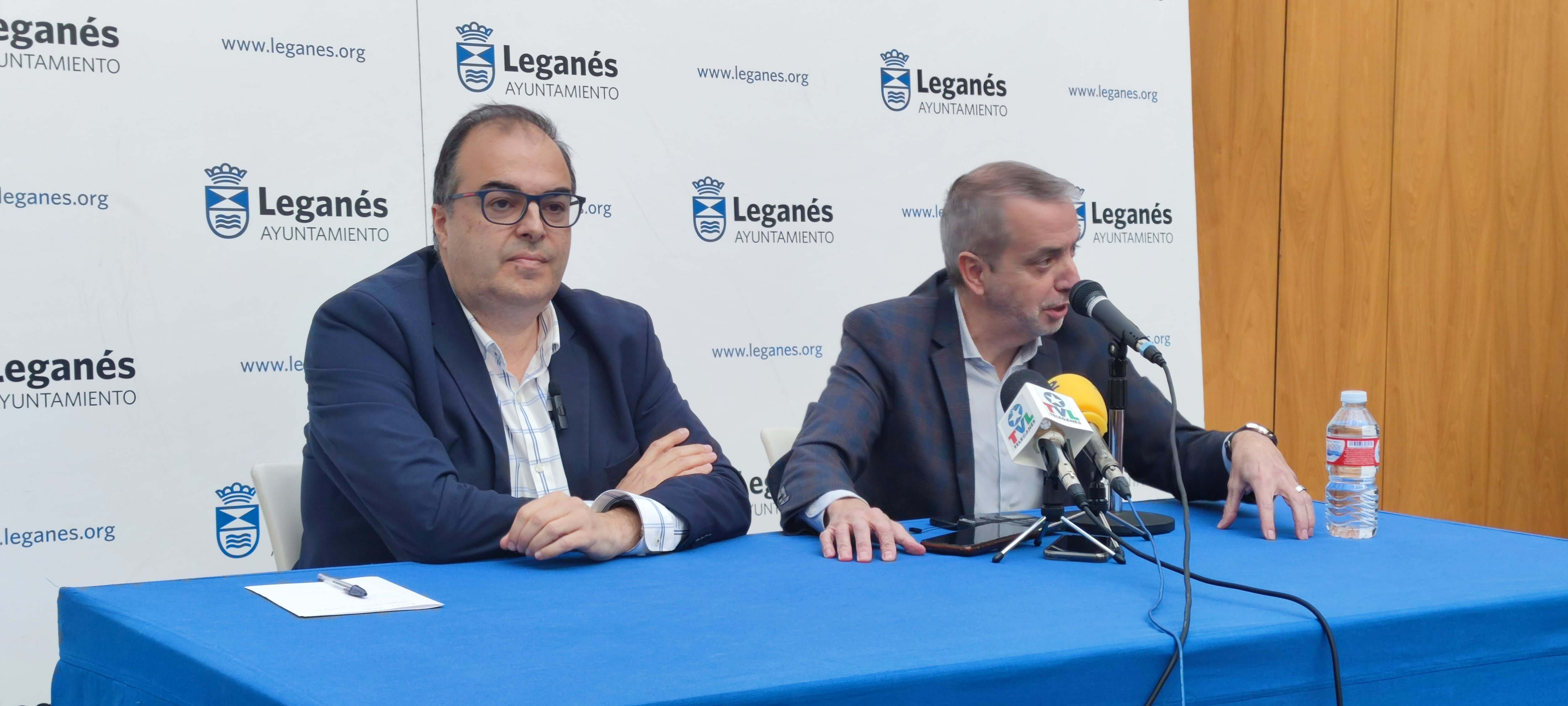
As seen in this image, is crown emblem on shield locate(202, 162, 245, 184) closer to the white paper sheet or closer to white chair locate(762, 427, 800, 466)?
white chair locate(762, 427, 800, 466)

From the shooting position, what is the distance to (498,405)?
2080 mm

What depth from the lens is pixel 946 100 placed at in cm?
395

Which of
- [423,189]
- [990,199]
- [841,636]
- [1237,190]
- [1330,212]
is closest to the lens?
[841,636]

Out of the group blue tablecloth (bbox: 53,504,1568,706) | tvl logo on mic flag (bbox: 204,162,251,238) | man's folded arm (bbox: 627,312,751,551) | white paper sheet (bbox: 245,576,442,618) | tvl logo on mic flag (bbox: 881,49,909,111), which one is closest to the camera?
blue tablecloth (bbox: 53,504,1568,706)

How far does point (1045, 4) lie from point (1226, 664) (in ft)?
10.8

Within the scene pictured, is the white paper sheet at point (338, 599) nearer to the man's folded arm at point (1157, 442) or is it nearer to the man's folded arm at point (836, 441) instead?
the man's folded arm at point (836, 441)

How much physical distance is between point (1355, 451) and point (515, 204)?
1520 mm

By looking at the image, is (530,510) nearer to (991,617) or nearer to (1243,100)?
(991,617)

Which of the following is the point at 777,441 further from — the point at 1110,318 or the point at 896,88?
the point at 896,88

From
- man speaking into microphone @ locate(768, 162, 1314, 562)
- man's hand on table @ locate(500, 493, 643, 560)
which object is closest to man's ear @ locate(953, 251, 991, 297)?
man speaking into microphone @ locate(768, 162, 1314, 562)

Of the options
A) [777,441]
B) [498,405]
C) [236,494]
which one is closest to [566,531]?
[498,405]

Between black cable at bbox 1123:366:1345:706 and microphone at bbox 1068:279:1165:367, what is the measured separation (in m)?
0.04

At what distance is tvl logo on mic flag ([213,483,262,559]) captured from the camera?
10.2 ft

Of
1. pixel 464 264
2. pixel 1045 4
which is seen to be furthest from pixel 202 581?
pixel 1045 4
